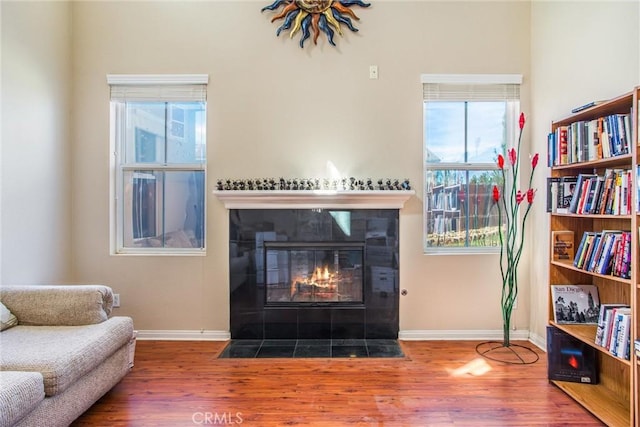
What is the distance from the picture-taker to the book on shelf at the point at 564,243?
234 cm

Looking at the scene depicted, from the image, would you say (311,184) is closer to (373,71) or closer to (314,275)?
(314,275)

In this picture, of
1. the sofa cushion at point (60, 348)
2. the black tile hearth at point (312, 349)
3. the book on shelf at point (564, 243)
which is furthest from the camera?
the black tile hearth at point (312, 349)

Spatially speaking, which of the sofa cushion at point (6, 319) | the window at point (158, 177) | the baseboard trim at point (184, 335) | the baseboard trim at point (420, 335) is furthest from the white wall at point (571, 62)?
the sofa cushion at point (6, 319)

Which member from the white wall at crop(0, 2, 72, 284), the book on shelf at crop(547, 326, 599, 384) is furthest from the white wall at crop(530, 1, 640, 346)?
the white wall at crop(0, 2, 72, 284)

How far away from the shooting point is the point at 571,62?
262 cm

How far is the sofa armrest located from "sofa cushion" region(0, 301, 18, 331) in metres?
0.04

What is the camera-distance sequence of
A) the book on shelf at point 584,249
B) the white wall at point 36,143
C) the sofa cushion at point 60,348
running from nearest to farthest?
the sofa cushion at point 60,348
the book on shelf at point 584,249
the white wall at point 36,143

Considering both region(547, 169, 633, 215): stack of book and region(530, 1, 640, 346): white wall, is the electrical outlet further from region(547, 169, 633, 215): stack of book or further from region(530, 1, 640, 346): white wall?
region(547, 169, 633, 215): stack of book

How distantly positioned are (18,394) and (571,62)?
3.86 m

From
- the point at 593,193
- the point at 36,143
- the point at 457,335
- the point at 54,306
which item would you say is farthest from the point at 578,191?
the point at 36,143

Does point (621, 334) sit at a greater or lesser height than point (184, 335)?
greater

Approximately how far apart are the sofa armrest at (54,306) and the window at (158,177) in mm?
987

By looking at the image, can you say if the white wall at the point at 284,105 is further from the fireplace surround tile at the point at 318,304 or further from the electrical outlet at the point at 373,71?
the fireplace surround tile at the point at 318,304

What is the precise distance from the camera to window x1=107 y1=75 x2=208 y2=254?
3252 mm
